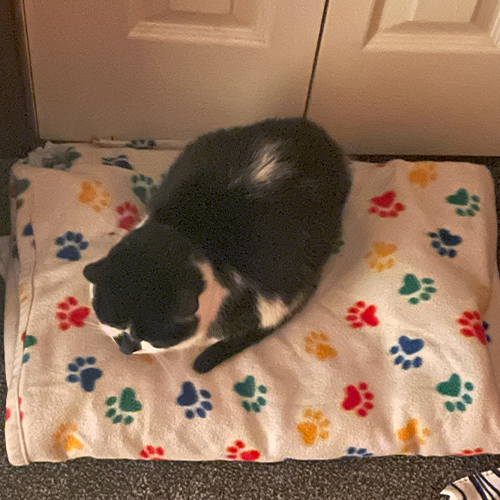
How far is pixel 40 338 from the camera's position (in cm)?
98

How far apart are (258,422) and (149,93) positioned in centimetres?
72

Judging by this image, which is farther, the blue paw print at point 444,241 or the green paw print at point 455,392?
the blue paw print at point 444,241

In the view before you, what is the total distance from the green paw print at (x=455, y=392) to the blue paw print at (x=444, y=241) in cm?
25

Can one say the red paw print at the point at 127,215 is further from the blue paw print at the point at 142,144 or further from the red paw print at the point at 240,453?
the red paw print at the point at 240,453

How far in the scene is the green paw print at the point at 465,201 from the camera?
1.19 meters

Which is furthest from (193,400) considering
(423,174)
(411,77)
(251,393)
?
(411,77)

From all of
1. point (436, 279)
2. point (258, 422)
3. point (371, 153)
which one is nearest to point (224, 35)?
point (371, 153)

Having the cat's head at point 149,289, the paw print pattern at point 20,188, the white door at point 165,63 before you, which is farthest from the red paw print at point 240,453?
the white door at point 165,63

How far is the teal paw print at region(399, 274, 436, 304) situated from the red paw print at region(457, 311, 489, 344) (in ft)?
0.23

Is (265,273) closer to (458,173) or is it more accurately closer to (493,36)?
(458,173)

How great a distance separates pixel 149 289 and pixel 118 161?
537 millimetres

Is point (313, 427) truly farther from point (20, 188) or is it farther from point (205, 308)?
point (20, 188)

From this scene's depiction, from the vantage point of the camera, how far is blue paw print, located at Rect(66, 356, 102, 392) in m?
0.95

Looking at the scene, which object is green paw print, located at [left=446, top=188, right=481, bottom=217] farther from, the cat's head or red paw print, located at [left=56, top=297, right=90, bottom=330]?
red paw print, located at [left=56, top=297, right=90, bottom=330]
